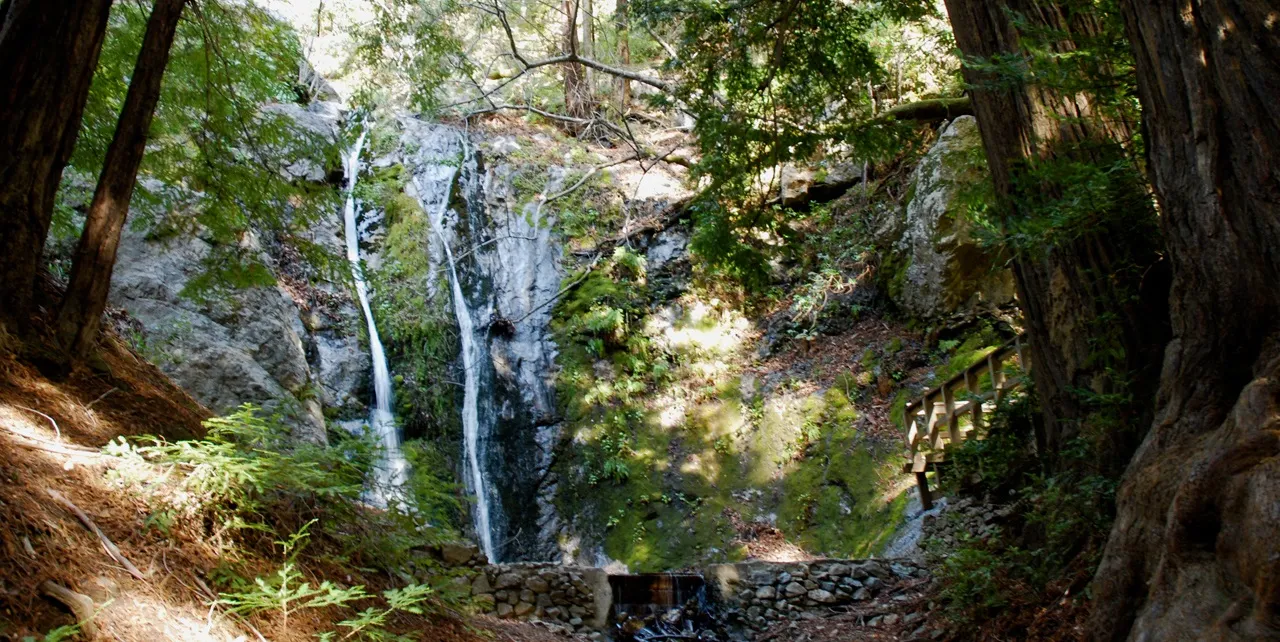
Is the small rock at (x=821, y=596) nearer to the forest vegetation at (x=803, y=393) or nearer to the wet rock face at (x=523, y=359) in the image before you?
the forest vegetation at (x=803, y=393)

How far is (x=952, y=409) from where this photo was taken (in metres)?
9.23

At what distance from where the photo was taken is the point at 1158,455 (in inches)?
150

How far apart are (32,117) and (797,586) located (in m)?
7.98

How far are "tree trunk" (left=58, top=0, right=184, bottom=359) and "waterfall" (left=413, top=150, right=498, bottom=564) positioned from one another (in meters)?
8.13

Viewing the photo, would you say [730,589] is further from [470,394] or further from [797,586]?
[470,394]

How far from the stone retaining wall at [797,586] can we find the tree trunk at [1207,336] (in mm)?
5237

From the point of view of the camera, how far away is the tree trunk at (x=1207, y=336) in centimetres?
298

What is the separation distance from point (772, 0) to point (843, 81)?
1036 mm

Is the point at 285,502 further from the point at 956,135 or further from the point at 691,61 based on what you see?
the point at 956,135

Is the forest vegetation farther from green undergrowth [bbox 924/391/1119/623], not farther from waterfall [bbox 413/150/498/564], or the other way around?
waterfall [bbox 413/150/498/564]

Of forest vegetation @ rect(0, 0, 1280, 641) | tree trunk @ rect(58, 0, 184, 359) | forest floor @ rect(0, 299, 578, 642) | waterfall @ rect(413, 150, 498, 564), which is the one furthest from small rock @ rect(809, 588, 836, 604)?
tree trunk @ rect(58, 0, 184, 359)

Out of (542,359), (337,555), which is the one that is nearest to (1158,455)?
(337,555)

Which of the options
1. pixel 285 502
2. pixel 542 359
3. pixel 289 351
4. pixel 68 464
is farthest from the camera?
pixel 542 359

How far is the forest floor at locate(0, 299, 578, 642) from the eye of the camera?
255 centimetres
